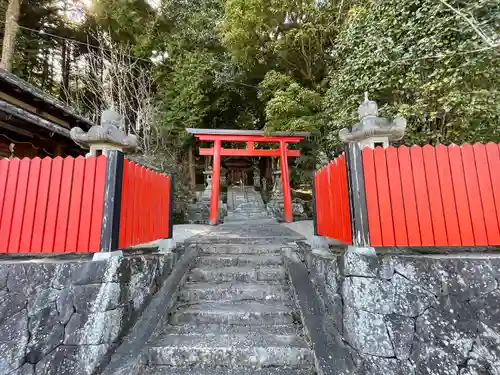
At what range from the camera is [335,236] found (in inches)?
121

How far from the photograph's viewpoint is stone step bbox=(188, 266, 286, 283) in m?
3.45

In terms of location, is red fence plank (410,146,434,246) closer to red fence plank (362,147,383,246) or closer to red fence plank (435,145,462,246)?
red fence plank (435,145,462,246)

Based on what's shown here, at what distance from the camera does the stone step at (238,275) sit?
11.3ft

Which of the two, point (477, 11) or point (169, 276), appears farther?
point (477, 11)

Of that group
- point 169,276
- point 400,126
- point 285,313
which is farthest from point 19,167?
point 400,126

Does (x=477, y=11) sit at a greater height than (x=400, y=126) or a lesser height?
greater

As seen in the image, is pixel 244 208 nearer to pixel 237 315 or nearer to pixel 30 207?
pixel 237 315

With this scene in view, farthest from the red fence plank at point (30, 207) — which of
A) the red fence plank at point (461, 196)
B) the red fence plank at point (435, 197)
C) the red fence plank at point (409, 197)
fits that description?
the red fence plank at point (461, 196)

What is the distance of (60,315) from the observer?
230cm

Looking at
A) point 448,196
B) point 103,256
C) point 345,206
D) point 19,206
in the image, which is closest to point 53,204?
point 19,206

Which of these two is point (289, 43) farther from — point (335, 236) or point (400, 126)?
A: point (335, 236)

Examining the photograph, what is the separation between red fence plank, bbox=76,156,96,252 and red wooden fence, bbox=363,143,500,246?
2.89 meters

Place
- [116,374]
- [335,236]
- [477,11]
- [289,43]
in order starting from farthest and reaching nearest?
[289,43], [477,11], [335,236], [116,374]

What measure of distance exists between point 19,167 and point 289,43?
9.56 m
